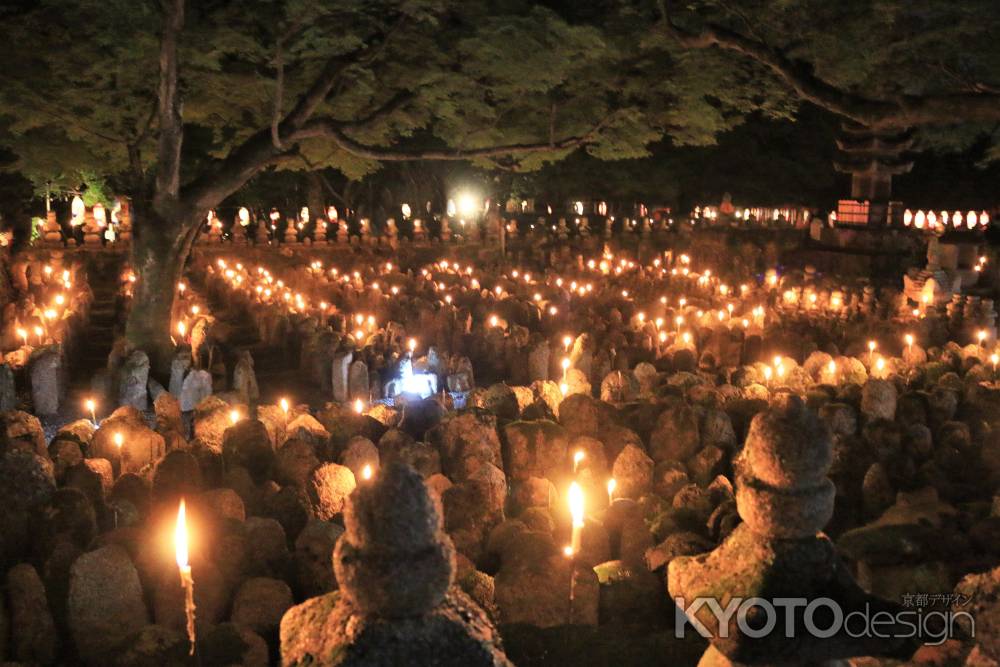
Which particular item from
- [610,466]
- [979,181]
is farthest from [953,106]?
[979,181]

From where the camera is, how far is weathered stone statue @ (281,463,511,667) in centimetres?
196

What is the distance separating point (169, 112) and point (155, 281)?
6.78ft

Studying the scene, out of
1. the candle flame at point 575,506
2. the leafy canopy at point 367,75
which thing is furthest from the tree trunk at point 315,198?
the candle flame at point 575,506

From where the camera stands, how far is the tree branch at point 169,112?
29.3 feet

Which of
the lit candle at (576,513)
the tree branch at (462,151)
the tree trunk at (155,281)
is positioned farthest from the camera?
the tree branch at (462,151)

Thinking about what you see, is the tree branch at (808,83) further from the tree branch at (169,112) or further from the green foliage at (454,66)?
the tree branch at (169,112)

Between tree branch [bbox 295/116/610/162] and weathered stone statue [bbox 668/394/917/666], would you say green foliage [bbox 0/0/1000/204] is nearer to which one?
tree branch [bbox 295/116/610/162]

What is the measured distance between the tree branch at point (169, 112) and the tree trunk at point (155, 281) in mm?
282

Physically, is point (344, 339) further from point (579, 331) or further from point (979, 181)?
point (979, 181)

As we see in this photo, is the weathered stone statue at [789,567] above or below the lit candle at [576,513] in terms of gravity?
above

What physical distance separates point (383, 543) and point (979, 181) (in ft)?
119

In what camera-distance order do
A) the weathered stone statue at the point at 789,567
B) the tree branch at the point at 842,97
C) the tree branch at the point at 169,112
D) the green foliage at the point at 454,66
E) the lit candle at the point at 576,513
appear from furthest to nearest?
the tree branch at the point at 169,112, the green foliage at the point at 454,66, the tree branch at the point at 842,97, the lit candle at the point at 576,513, the weathered stone statue at the point at 789,567

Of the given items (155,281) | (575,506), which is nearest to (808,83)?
(575,506)

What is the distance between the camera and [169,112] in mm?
9703
